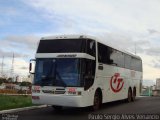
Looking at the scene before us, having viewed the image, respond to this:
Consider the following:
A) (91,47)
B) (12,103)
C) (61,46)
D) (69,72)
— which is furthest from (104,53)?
(12,103)

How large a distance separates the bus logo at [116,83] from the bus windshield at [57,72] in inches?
197

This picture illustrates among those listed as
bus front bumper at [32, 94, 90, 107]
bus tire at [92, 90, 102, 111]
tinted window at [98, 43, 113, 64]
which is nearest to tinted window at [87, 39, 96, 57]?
tinted window at [98, 43, 113, 64]

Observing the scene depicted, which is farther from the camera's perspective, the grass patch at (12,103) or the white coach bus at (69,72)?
the grass patch at (12,103)

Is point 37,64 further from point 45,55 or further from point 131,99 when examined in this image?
point 131,99

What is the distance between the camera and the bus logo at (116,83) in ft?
74.1

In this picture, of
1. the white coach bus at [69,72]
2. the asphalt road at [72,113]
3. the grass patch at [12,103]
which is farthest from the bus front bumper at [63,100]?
the grass patch at [12,103]

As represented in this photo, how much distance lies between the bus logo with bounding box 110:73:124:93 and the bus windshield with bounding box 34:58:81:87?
4999mm

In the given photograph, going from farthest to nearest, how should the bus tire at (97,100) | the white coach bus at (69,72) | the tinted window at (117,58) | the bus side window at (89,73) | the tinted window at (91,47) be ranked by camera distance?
the tinted window at (117,58), the bus tire at (97,100), the tinted window at (91,47), the bus side window at (89,73), the white coach bus at (69,72)

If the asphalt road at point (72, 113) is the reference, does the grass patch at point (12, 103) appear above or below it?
above

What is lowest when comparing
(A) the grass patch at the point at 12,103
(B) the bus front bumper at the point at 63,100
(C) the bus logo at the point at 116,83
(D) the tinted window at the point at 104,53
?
(A) the grass patch at the point at 12,103

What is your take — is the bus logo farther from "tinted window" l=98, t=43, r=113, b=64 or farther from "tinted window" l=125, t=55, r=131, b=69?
"tinted window" l=125, t=55, r=131, b=69

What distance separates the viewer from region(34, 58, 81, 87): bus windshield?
17812 millimetres

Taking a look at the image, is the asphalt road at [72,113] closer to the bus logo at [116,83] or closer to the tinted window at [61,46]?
the bus logo at [116,83]

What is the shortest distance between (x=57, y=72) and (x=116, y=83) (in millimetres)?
6285
